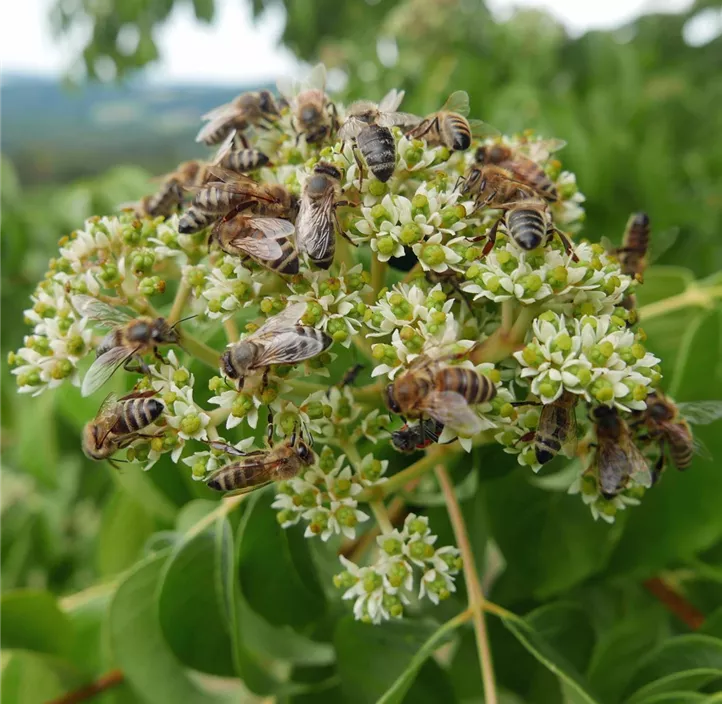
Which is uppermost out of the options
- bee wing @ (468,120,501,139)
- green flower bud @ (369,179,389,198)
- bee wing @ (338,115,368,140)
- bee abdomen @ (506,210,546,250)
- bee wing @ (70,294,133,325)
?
bee wing @ (468,120,501,139)

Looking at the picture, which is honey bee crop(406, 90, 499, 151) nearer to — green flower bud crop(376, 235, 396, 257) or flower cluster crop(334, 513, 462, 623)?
green flower bud crop(376, 235, 396, 257)

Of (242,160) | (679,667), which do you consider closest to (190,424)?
(242,160)

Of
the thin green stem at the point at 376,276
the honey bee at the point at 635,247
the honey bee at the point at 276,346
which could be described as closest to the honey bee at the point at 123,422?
the honey bee at the point at 276,346

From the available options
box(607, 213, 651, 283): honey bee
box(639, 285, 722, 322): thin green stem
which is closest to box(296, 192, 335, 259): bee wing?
box(607, 213, 651, 283): honey bee

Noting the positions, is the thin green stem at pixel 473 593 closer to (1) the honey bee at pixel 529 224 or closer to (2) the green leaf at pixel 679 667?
(2) the green leaf at pixel 679 667

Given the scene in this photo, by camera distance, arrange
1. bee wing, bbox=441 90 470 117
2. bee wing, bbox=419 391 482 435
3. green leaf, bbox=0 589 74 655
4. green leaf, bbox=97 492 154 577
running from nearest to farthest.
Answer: bee wing, bbox=419 391 482 435 → bee wing, bbox=441 90 470 117 → green leaf, bbox=0 589 74 655 → green leaf, bbox=97 492 154 577
